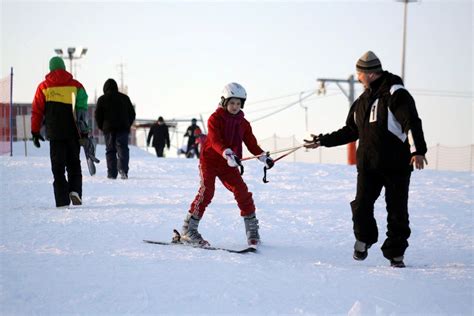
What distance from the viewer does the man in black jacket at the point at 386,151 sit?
6.00 m

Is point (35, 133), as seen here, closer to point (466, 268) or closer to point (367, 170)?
point (367, 170)

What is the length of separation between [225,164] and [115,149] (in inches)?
272

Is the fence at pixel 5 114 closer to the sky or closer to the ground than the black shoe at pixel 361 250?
closer to the sky

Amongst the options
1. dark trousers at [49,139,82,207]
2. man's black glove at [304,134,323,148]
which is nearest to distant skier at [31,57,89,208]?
dark trousers at [49,139,82,207]

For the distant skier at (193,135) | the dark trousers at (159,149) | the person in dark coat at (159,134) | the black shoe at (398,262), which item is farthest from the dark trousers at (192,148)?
the black shoe at (398,262)

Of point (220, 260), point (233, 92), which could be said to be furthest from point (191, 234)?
point (233, 92)

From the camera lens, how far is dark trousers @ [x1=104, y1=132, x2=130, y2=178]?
13586 millimetres

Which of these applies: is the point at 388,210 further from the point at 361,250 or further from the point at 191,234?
the point at 191,234

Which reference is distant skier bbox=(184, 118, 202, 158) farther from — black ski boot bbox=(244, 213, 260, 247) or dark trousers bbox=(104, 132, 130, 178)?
black ski boot bbox=(244, 213, 260, 247)

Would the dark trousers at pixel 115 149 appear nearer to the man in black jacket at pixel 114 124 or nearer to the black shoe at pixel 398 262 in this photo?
the man in black jacket at pixel 114 124

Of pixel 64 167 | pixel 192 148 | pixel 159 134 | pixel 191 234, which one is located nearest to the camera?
pixel 191 234

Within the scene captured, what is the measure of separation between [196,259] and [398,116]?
6.69ft

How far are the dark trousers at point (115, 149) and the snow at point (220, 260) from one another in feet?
4.57

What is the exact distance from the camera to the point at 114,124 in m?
13.6
